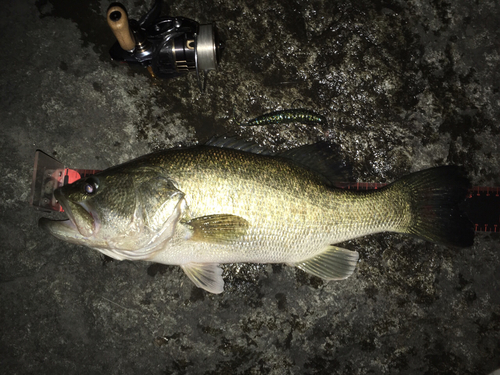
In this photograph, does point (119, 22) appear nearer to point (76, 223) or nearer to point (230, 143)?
point (230, 143)

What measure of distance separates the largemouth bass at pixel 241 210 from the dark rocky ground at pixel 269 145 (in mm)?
359

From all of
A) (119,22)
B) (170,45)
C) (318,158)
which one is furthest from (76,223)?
(318,158)

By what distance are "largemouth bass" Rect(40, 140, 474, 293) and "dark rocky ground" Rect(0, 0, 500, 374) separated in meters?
0.36

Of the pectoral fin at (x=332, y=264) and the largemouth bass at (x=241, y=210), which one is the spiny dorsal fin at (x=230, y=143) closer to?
the largemouth bass at (x=241, y=210)

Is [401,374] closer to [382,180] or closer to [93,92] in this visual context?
[382,180]

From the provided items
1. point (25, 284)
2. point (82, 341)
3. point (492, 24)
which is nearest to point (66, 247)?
point (25, 284)

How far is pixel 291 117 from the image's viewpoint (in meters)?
2.47

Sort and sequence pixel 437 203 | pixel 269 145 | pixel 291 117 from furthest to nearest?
1. pixel 269 145
2. pixel 291 117
3. pixel 437 203

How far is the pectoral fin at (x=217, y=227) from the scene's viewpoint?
196 centimetres

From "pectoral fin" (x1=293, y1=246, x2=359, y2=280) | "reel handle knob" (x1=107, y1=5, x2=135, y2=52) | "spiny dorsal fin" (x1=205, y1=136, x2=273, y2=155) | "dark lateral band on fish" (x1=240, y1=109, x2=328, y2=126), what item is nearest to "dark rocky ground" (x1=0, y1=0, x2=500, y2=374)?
"dark lateral band on fish" (x1=240, y1=109, x2=328, y2=126)

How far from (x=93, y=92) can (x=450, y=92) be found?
10.4 feet

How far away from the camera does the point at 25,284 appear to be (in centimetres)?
251

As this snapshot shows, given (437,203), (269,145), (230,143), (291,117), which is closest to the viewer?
(230,143)

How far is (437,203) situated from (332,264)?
37.2 inches
